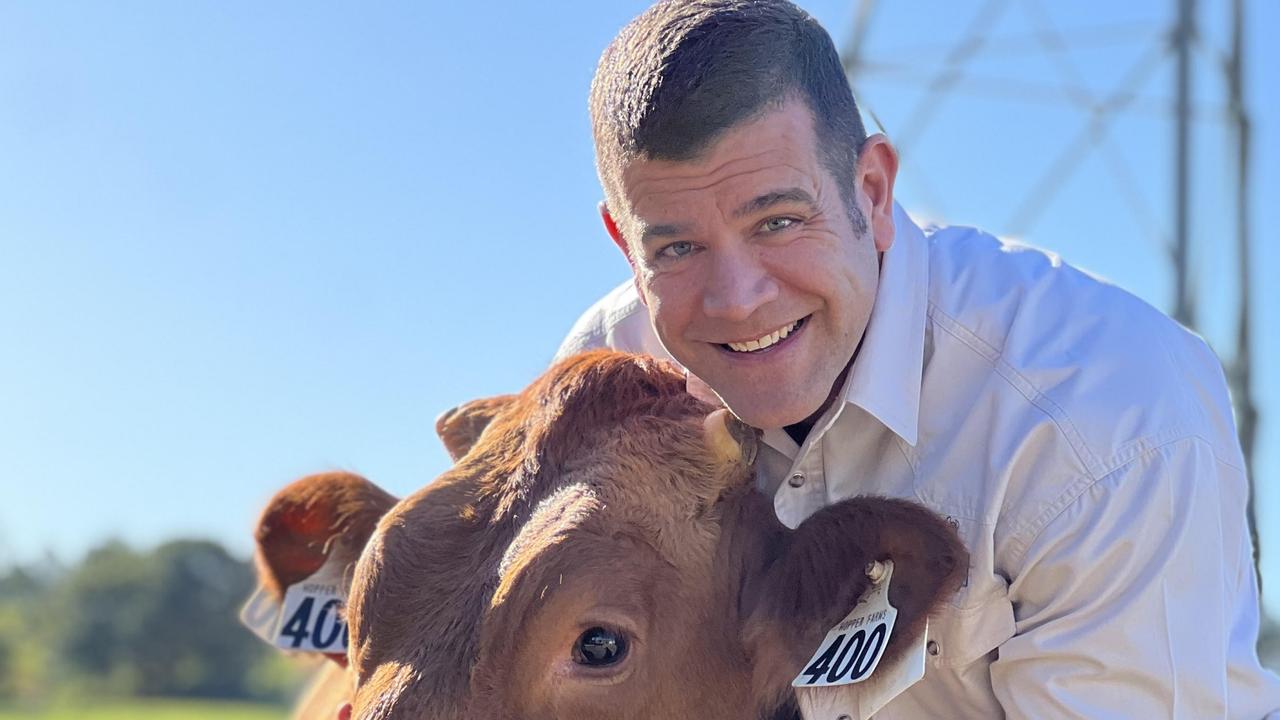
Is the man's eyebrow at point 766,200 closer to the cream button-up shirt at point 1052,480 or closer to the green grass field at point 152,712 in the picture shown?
the cream button-up shirt at point 1052,480

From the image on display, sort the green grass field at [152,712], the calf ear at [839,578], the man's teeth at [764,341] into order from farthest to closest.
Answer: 1. the green grass field at [152,712]
2. the man's teeth at [764,341]
3. the calf ear at [839,578]

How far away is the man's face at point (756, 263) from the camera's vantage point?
3.03 m

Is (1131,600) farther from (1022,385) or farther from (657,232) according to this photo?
(657,232)

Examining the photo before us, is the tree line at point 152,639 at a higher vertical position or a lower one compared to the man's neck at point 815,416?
lower

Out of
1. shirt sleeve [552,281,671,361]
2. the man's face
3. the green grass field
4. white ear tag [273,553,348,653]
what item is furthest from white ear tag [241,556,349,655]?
the green grass field

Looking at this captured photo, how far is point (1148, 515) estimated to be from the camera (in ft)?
9.83

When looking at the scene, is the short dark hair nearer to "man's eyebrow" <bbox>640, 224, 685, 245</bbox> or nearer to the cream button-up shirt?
"man's eyebrow" <bbox>640, 224, 685, 245</bbox>

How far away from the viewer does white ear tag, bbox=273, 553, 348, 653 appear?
13.4ft

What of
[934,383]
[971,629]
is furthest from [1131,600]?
[934,383]

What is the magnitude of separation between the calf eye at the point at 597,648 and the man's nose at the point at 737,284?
28.3 inches

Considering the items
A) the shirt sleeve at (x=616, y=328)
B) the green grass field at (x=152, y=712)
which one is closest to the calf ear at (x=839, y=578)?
the shirt sleeve at (x=616, y=328)

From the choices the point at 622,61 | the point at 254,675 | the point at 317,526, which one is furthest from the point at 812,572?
the point at 254,675

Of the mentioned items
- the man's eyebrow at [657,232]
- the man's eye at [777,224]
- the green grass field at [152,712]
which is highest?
the man's eyebrow at [657,232]

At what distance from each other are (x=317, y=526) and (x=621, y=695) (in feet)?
5.07
